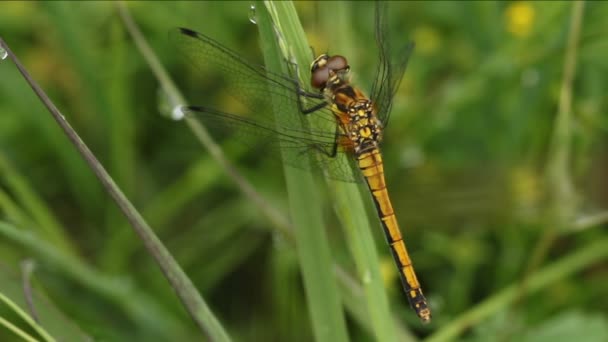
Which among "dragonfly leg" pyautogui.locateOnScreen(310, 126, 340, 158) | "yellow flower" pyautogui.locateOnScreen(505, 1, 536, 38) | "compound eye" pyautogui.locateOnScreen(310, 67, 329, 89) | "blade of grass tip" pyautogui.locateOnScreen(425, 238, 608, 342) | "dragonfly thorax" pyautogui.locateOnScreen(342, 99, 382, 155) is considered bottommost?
"blade of grass tip" pyautogui.locateOnScreen(425, 238, 608, 342)

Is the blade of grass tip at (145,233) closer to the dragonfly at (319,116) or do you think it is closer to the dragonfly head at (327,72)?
the dragonfly at (319,116)

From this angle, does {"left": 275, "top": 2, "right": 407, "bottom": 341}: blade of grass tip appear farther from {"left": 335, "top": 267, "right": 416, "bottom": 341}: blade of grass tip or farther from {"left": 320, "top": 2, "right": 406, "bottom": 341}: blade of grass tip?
{"left": 335, "top": 267, "right": 416, "bottom": 341}: blade of grass tip

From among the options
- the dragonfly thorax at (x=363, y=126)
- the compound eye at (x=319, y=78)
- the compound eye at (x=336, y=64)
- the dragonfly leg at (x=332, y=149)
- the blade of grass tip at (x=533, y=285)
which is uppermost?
the compound eye at (x=336, y=64)

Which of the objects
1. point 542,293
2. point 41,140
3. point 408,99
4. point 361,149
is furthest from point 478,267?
point 41,140

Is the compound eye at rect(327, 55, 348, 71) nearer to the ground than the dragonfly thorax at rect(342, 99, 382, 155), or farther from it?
farther from it

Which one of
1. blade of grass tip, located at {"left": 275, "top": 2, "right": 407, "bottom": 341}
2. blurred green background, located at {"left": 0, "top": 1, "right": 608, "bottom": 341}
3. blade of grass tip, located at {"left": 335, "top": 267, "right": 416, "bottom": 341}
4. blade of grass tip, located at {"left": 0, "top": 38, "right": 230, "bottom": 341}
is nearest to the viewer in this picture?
blade of grass tip, located at {"left": 0, "top": 38, "right": 230, "bottom": 341}

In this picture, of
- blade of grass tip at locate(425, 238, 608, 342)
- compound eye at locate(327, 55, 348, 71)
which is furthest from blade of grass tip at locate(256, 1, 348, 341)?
blade of grass tip at locate(425, 238, 608, 342)

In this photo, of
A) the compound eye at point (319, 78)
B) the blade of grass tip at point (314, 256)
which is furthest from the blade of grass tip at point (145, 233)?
the compound eye at point (319, 78)

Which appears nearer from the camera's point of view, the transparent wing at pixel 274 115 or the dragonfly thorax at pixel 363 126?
the transparent wing at pixel 274 115
